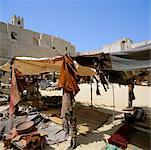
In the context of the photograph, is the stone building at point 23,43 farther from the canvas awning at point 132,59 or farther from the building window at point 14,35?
the canvas awning at point 132,59

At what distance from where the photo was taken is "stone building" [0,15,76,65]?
114ft

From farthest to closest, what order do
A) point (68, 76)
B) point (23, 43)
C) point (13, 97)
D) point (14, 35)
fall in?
point (23, 43)
point (14, 35)
point (13, 97)
point (68, 76)

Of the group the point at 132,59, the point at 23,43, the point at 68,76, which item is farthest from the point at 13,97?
the point at 23,43

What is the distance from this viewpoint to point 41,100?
1058 centimetres

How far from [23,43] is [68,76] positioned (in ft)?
113

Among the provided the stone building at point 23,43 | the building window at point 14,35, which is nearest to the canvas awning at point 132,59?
the stone building at point 23,43

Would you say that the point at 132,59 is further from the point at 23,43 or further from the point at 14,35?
the point at 14,35

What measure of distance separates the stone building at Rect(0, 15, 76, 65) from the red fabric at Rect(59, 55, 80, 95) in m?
28.4

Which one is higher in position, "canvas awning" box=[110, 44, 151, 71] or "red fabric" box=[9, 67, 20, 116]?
"canvas awning" box=[110, 44, 151, 71]

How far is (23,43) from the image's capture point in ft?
124

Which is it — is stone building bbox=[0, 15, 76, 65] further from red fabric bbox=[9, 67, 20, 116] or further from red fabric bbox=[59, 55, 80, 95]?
red fabric bbox=[59, 55, 80, 95]

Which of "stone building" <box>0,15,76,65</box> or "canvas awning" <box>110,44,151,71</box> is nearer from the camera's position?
"canvas awning" <box>110,44,151,71</box>

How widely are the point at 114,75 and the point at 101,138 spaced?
7.58ft

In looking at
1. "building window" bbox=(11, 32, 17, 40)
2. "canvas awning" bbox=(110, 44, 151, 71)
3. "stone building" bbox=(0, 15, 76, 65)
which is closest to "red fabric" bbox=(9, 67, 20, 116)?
"canvas awning" bbox=(110, 44, 151, 71)
